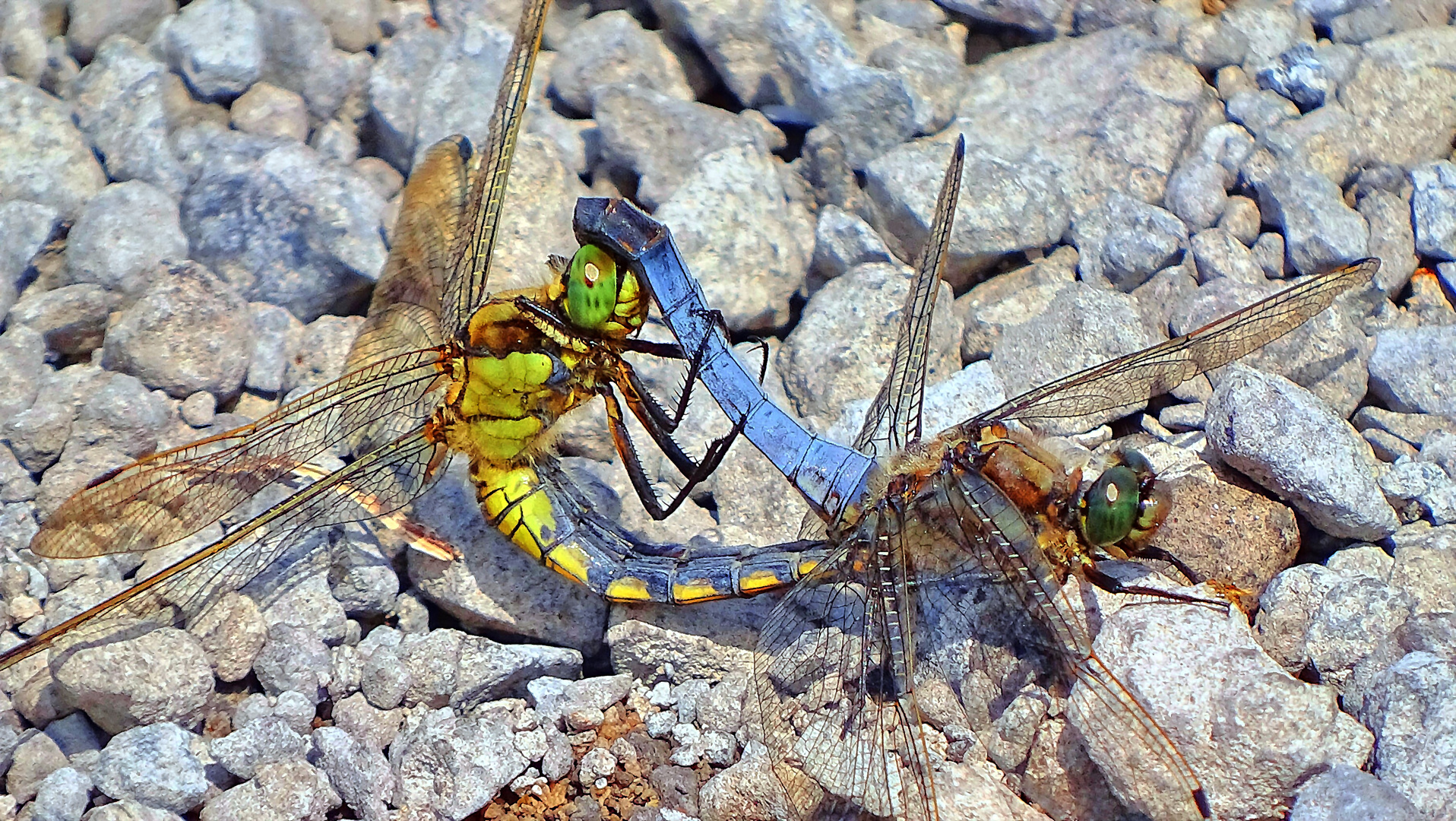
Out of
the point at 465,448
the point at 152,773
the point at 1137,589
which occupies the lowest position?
the point at 152,773

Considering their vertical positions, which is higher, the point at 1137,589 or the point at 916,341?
the point at 916,341

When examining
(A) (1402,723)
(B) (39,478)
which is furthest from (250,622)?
(A) (1402,723)

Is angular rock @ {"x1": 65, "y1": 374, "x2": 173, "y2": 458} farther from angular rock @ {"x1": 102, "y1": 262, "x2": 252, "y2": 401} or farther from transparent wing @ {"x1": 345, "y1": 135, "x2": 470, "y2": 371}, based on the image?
transparent wing @ {"x1": 345, "y1": 135, "x2": 470, "y2": 371}

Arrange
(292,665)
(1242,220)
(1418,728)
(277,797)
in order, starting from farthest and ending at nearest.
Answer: (1242,220) → (292,665) → (277,797) → (1418,728)

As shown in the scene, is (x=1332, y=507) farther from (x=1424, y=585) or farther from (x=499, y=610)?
(x=499, y=610)

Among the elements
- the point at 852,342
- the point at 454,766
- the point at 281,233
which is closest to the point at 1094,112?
the point at 852,342

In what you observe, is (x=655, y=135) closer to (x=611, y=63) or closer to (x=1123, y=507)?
(x=611, y=63)
